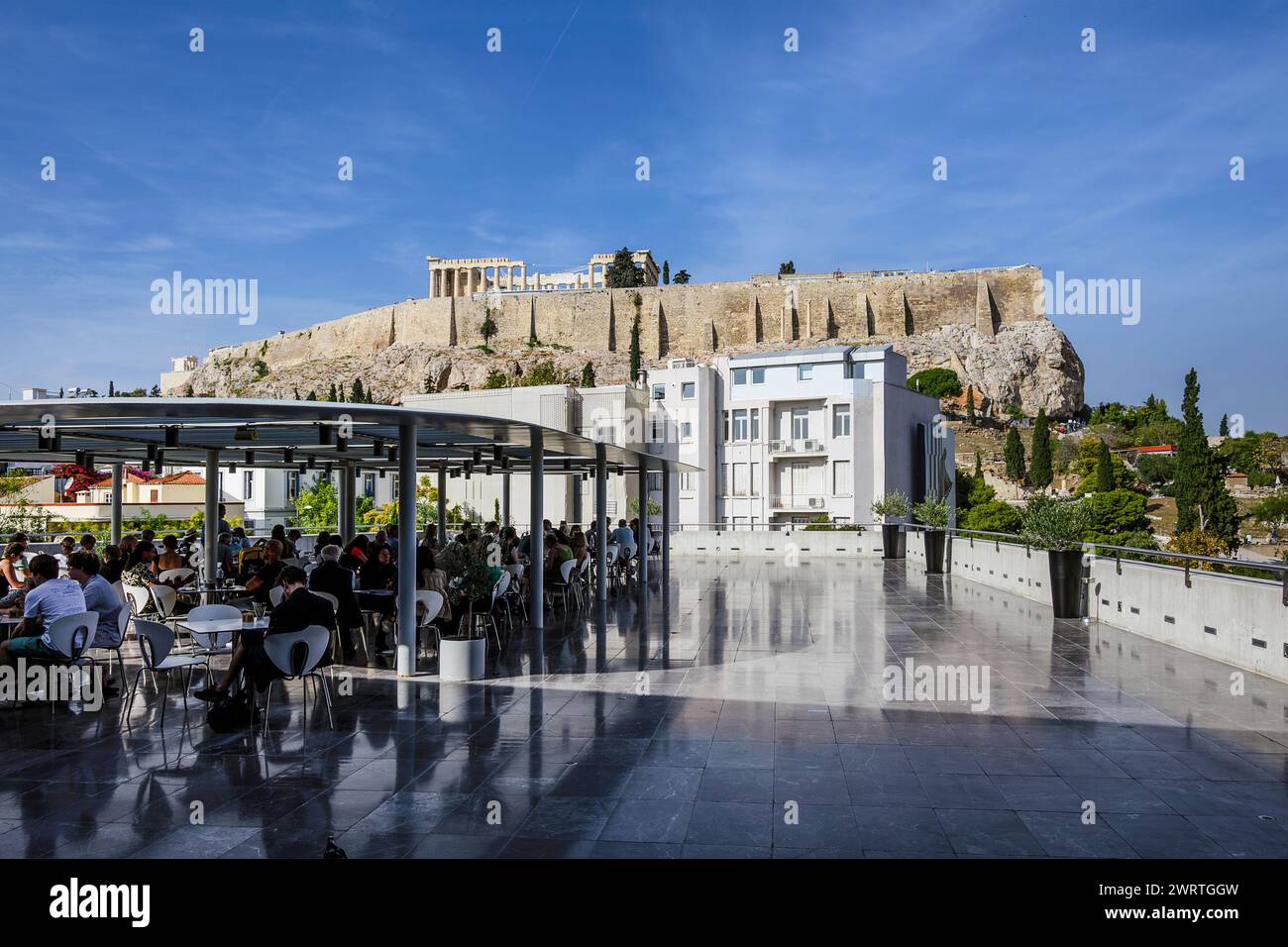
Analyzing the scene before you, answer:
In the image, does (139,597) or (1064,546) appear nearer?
(139,597)

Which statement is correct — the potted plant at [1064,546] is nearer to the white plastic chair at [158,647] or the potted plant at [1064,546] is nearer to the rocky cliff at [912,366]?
the white plastic chair at [158,647]

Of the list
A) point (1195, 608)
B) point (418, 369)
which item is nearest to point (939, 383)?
point (418, 369)

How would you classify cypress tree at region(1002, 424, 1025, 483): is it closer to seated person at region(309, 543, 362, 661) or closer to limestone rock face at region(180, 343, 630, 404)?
limestone rock face at region(180, 343, 630, 404)

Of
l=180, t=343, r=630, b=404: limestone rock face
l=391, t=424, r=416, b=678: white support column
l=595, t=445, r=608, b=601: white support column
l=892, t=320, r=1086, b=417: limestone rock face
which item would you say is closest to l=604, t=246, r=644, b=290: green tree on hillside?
l=180, t=343, r=630, b=404: limestone rock face

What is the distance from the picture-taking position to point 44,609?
6598 millimetres

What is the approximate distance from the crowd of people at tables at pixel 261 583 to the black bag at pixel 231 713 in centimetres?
12

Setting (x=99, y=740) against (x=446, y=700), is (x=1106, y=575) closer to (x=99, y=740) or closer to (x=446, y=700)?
(x=446, y=700)

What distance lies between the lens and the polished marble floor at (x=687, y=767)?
4.16 m

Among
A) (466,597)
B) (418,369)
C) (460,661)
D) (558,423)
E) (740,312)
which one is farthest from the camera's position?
(740,312)

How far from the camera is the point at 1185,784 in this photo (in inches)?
193

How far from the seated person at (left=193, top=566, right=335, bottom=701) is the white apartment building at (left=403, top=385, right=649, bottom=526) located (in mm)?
32873

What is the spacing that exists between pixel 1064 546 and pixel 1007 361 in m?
79.6

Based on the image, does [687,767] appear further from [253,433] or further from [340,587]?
[253,433]

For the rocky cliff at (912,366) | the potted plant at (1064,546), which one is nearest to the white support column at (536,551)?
the potted plant at (1064,546)
